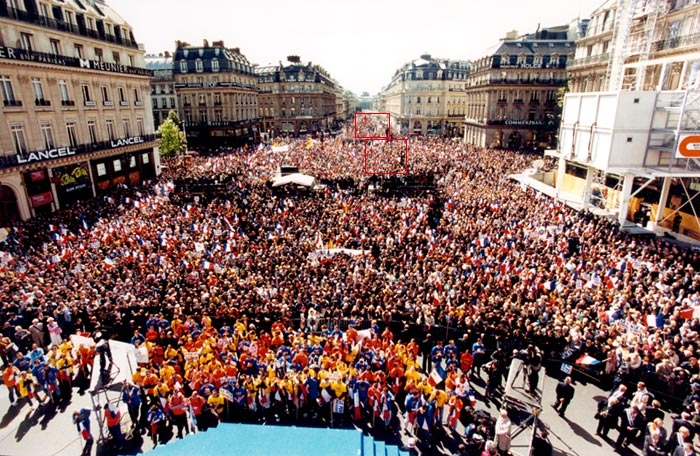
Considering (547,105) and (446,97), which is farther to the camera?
(446,97)

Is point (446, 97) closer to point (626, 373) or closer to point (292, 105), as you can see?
point (292, 105)

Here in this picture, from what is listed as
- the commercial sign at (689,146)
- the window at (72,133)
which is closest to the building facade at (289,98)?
the window at (72,133)

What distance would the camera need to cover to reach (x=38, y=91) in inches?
1224

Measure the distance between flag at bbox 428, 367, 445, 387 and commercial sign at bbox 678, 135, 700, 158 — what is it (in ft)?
61.8

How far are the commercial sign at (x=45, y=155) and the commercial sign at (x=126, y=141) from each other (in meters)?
5.34

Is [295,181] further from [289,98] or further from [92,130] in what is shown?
[289,98]

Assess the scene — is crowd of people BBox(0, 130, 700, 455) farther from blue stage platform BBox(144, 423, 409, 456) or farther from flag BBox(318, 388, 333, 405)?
blue stage platform BBox(144, 423, 409, 456)

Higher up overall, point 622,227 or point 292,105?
point 292,105

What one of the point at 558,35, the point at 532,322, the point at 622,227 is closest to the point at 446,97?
the point at 558,35

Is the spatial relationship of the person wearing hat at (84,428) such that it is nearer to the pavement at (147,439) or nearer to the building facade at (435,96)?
the pavement at (147,439)

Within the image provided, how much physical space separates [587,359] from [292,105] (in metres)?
98.6

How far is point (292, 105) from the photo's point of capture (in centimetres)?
10238

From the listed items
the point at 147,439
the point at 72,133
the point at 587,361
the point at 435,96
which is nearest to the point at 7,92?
the point at 72,133

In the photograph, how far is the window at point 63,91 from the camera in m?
33.1
